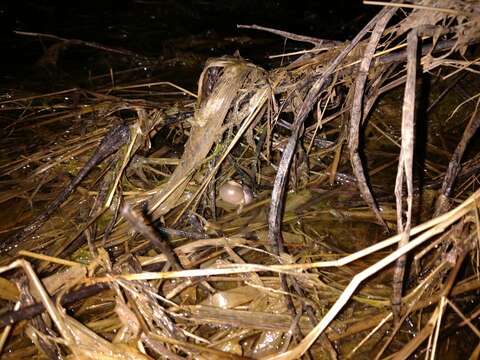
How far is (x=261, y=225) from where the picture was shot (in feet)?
5.92

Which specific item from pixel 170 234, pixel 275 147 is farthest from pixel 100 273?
pixel 275 147

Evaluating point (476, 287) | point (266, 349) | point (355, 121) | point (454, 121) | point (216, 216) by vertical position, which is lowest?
point (266, 349)

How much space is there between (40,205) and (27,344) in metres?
0.83

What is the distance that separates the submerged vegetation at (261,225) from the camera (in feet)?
4.21

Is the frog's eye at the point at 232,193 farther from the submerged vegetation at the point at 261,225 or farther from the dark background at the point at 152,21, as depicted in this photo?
the dark background at the point at 152,21

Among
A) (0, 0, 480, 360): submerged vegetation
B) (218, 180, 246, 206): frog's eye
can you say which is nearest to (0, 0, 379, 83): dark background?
(0, 0, 480, 360): submerged vegetation

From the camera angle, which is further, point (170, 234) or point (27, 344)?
point (170, 234)

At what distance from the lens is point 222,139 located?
184cm

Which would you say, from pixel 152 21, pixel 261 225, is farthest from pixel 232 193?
pixel 152 21

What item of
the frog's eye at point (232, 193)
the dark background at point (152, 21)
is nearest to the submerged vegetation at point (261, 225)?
the frog's eye at point (232, 193)

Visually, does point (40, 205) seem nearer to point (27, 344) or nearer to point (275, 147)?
point (27, 344)

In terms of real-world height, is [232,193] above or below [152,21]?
below

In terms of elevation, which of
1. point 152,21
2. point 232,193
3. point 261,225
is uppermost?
point 152,21

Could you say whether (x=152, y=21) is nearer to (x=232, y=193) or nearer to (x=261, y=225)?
(x=232, y=193)
